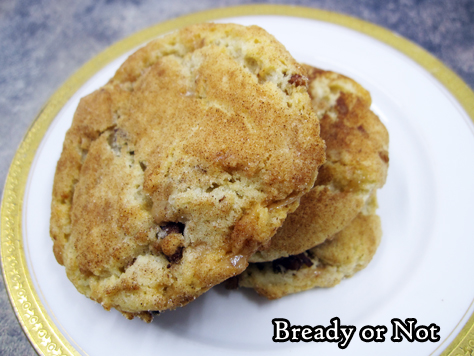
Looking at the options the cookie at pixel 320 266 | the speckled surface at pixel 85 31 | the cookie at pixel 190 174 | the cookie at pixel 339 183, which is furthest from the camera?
the speckled surface at pixel 85 31

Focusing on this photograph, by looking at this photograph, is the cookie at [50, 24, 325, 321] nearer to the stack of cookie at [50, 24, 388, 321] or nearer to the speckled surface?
the stack of cookie at [50, 24, 388, 321]

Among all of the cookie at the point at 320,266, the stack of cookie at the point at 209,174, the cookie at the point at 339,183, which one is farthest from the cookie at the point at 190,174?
the cookie at the point at 320,266

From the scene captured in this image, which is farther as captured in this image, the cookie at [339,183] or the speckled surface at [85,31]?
the speckled surface at [85,31]

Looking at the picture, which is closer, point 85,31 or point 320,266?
point 320,266

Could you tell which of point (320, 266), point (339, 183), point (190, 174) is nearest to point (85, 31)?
point (190, 174)

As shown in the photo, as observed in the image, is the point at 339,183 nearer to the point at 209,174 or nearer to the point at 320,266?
the point at 320,266

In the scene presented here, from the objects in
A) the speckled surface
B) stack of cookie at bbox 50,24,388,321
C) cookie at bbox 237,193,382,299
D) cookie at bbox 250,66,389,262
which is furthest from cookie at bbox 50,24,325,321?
the speckled surface

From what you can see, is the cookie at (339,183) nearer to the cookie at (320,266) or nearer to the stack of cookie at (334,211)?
the stack of cookie at (334,211)

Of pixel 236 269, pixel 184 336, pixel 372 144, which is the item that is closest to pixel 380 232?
pixel 372 144
